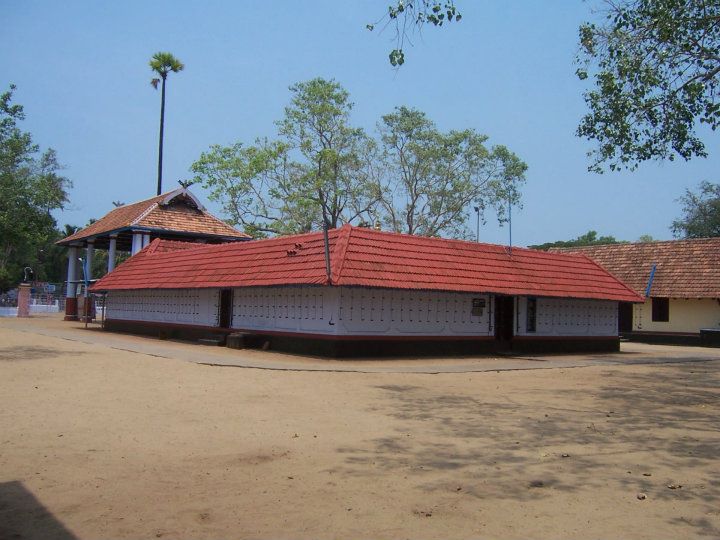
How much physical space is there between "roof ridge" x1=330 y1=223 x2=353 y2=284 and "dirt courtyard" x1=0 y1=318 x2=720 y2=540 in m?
5.56

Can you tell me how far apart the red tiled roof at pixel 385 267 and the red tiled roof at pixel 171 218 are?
6.81 metres

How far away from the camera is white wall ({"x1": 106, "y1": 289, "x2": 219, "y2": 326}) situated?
2456 centimetres

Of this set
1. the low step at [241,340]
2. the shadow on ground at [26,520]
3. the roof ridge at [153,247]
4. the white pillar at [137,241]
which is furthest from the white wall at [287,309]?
the white pillar at [137,241]

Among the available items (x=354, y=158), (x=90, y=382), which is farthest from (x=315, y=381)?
(x=354, y=158)

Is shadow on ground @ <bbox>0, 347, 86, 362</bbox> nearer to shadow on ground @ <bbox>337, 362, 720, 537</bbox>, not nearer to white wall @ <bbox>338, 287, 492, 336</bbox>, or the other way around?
white wall @ <bbox>338, 287, 492, 336</bbox>

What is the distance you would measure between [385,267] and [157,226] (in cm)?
1900

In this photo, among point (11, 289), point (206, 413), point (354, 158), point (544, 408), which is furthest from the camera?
point (11, 289)

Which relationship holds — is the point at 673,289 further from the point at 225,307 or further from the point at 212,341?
the point at 212,341

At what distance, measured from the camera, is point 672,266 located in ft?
113

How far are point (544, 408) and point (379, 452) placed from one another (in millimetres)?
4485

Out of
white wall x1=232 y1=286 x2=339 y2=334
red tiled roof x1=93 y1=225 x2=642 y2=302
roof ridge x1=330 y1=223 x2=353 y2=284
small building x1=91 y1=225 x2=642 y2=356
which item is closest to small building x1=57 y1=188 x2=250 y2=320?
red tiled roof x1=93 y1=225 x2=642 y2=302

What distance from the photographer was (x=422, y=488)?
5.84 meters

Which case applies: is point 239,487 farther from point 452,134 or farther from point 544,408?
point 452,134

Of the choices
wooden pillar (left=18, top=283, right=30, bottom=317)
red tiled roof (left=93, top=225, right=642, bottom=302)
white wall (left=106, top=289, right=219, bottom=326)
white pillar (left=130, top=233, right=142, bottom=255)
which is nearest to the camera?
red tiled roof (left=93, top=225, right=642, bottom=302)
